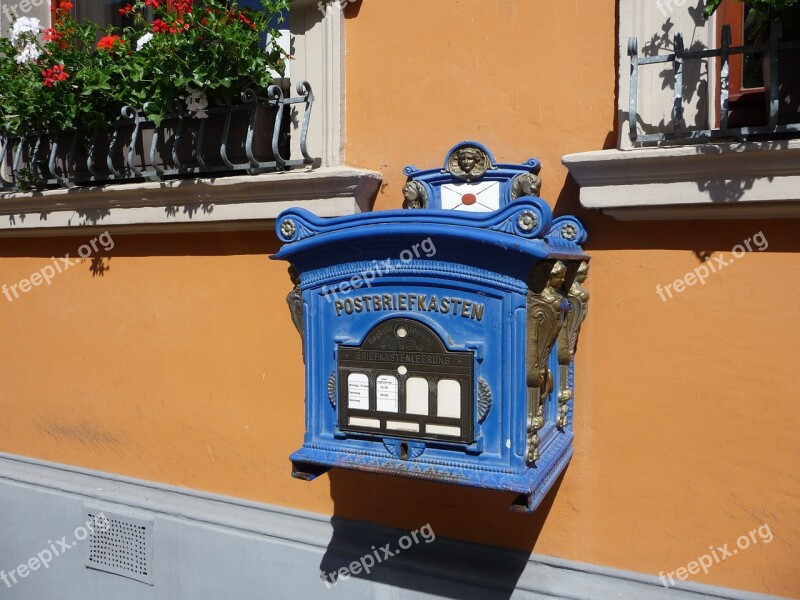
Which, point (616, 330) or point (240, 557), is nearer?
point (616, 330)

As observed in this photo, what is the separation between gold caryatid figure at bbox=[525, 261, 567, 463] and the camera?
2432mm

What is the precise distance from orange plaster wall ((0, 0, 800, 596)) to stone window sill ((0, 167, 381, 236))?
5.7 inches

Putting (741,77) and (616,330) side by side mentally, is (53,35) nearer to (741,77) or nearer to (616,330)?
(616,330)

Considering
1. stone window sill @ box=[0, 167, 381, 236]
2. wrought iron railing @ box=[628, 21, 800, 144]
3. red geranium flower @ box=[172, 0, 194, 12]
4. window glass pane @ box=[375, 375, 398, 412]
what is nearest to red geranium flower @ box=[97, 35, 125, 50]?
red geranium flower @ box=[172, 0, 194, 12]

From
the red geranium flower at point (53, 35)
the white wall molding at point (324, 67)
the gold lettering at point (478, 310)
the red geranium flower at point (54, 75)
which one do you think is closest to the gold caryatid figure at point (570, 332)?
the gold lettering at point (478, 310)

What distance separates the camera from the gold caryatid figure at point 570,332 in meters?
2.85

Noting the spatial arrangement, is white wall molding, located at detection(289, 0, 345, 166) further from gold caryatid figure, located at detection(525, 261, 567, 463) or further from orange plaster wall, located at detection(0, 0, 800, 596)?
gold caryatid figure, located at detection(525, 261, 567, 463)

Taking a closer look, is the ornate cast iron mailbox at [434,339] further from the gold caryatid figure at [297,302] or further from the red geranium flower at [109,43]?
the red geranium flower at [109,43]

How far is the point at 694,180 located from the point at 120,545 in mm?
3529

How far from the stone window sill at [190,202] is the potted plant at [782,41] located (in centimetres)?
160

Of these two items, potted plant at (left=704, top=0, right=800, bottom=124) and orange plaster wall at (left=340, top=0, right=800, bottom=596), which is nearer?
potted plant at (left=704, top=0, right=800, bottom=124)

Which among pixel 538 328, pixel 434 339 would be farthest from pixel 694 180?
pixel 434 339

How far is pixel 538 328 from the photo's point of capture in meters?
2.45

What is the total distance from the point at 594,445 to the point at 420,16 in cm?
201
